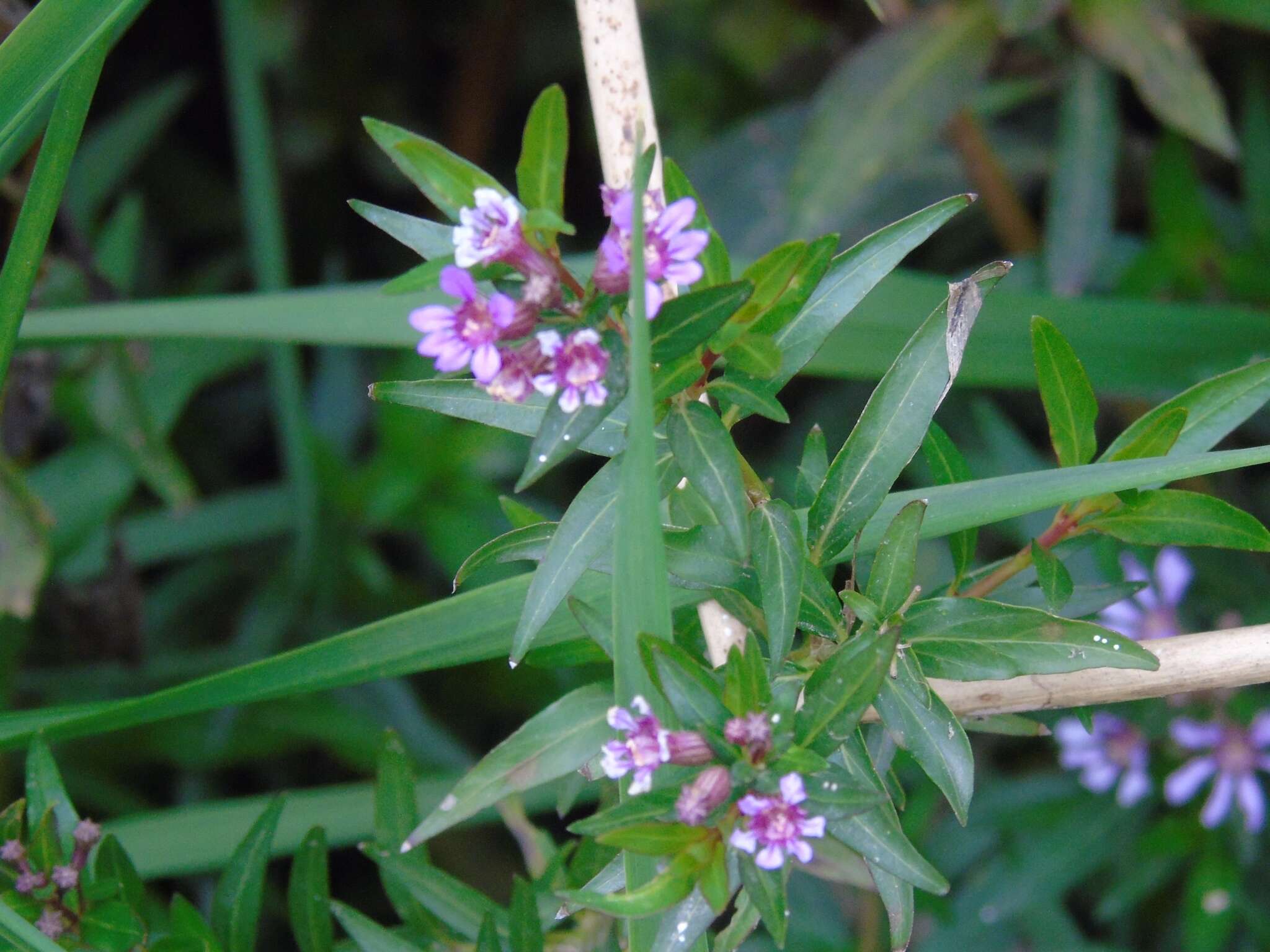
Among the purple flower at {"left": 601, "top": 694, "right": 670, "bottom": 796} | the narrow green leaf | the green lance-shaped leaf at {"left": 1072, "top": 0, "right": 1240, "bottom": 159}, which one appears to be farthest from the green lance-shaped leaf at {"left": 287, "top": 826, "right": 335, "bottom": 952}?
the green lance-shaped leaf at {"left": 1072, "top": 0, "right": 1240, "bottom": 159}

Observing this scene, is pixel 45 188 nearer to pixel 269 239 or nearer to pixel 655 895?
pixel 655 895

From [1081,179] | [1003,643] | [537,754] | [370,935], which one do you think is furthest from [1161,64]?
[370,935]

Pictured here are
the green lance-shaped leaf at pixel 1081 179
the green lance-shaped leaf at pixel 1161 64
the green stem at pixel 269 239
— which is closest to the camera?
the green lance-shaped leaf at pixel 1161 64

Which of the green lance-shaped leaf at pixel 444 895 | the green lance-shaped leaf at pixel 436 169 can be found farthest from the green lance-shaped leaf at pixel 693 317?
the green lance-shaped leaf at pixel 444 895

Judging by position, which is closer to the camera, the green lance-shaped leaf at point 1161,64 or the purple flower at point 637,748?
the purple flower at point 637,748

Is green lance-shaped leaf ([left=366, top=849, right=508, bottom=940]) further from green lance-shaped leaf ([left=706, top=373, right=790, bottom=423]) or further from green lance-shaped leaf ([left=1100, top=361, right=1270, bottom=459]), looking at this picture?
green lance-shaped leaf ([left=1100, top=361, right=1270, bottom=459])

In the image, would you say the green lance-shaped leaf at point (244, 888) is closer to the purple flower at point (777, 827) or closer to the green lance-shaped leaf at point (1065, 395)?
the purple flower at point (777, 827)
